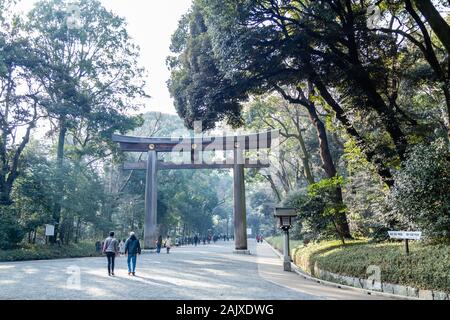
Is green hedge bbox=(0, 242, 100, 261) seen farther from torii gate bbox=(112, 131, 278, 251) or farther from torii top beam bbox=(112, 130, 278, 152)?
torii top beam bbox=(112, 130, 278, 152)

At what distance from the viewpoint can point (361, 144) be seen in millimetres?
12289

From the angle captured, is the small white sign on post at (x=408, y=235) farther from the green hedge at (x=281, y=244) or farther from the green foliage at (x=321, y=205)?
the green hedge at (x=281, y=244)

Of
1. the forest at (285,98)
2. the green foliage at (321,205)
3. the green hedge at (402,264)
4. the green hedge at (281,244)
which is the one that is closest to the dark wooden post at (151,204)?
the forest at (285,98)

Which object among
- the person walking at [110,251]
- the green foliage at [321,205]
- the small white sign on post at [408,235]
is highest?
the green foliage at [321,205]

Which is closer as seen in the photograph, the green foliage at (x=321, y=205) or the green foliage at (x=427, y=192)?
the green foliage at (x=427, y=192)

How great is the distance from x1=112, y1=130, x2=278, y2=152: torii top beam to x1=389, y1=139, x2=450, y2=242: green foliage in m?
12.7

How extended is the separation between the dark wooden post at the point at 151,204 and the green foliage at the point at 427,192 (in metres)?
16.1

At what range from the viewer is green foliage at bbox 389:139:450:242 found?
8.24m

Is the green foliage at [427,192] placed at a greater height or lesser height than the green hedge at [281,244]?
greater

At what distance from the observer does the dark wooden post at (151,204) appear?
2244 cm

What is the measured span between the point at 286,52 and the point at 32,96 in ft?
48.6

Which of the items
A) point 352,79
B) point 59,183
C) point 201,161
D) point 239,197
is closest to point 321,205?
point 352,79

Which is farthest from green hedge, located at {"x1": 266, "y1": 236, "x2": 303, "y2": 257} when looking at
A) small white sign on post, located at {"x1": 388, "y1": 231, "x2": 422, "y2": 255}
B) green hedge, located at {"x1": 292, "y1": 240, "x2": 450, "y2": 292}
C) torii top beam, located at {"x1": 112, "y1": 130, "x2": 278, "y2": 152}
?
small white sign on post, located at {"x1": 388, "y1": 231, "x2": 422, "y2": 255}
